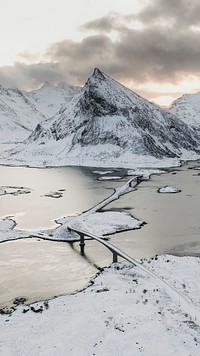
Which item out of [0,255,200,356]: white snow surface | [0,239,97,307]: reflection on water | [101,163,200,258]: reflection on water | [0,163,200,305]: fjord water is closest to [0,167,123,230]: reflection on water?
[0,163,200,305]: fjord water

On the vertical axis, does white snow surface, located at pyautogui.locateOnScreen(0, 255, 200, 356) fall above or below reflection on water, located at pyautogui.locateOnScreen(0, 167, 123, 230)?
below

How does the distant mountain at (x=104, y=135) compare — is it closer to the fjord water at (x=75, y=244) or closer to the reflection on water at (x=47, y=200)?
the reflection on water at (x=47, y=200)

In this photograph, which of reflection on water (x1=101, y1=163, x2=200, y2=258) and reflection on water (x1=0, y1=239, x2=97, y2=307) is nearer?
reflection on water (x1=0, y1=239, x2=97, y2=307)

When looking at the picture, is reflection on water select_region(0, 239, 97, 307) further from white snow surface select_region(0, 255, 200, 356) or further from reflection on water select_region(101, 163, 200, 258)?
reflection on water select_region(101, 163, 200, 258)

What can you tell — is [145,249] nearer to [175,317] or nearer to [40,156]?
[175,317]

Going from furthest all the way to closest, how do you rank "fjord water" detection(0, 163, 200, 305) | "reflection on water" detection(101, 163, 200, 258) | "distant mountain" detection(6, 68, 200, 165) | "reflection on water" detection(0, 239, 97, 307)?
1. "distant mountain" detection(6, 68, 200, 165)
2. "reflection on water" detection(101, 163, 200, 258)
3. "fjord water" detection(0, 163, 200, 305)
4. "reflection on water" detection(0, 239, 97, 307)

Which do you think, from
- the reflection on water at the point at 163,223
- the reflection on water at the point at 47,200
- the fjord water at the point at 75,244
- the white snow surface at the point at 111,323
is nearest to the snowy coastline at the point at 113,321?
the white snow surface at the point at 111,323
